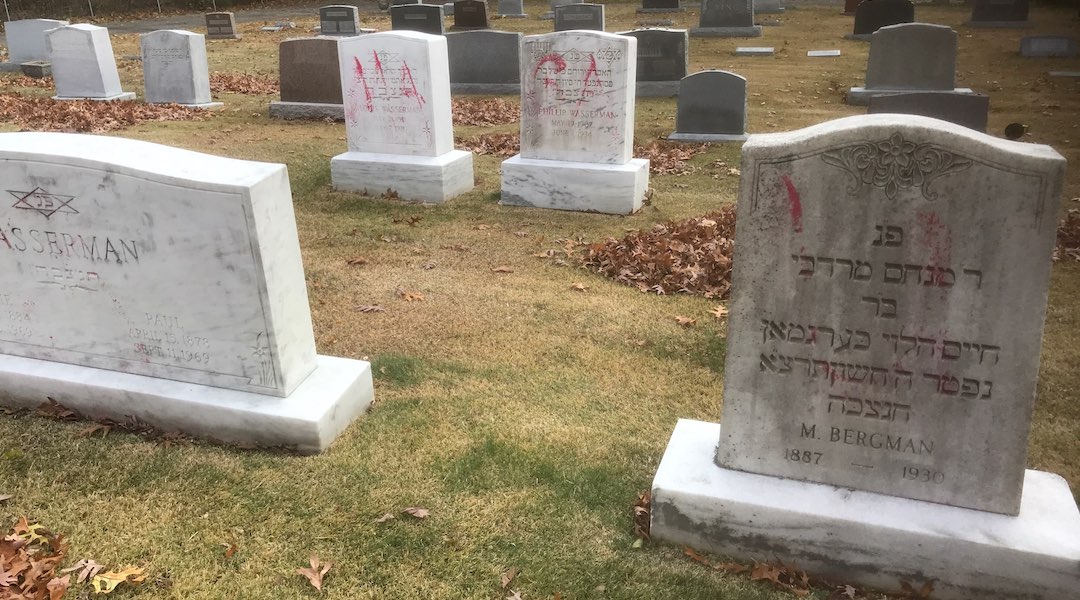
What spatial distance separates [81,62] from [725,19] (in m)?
17.8

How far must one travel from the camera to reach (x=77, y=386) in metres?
A: 4.43

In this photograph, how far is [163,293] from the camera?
167 inches

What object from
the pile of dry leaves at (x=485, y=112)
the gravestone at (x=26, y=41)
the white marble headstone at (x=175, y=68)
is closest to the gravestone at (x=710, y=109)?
the pile of dry leaves at (x=485, y=112)

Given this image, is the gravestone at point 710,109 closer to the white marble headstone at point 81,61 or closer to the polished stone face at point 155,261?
the polished stone face at point 155,261

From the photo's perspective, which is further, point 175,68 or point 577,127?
point 175,68

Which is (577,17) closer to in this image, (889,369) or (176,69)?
(176,69)

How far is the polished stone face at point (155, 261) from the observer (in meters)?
3.99

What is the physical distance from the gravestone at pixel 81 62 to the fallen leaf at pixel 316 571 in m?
15.4

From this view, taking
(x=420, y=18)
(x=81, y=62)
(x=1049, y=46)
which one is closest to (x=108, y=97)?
(x=81, y=62)

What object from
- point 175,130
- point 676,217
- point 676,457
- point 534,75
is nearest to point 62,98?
point 175,130

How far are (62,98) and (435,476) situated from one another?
15699 millimetres

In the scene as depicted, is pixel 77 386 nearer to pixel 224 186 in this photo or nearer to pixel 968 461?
pixel 224 186

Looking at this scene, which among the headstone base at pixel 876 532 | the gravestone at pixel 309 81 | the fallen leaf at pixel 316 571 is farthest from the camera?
the gravestone at pixel 309 81

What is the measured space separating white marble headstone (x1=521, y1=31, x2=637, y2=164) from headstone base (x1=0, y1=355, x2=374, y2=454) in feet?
17.4
